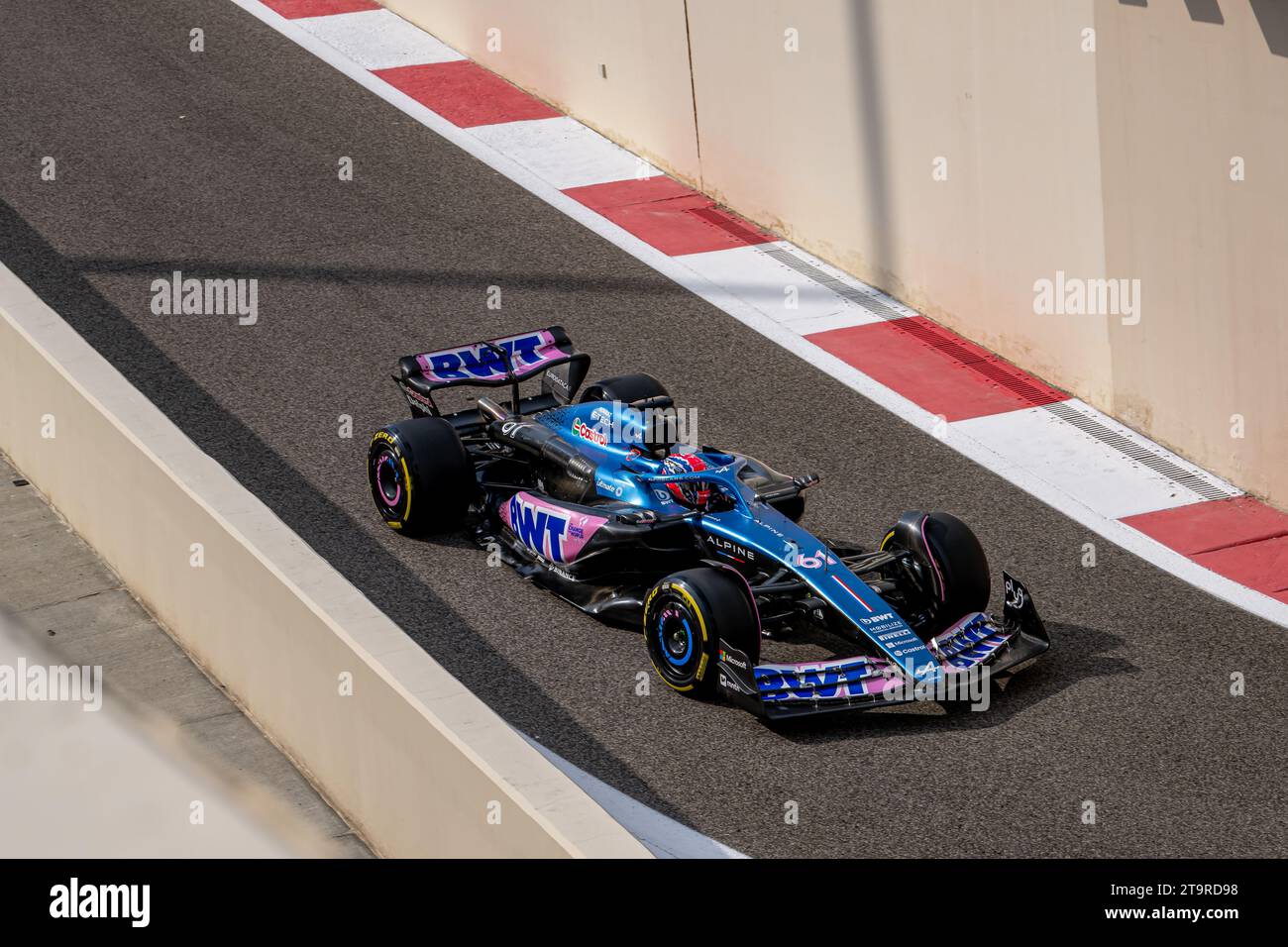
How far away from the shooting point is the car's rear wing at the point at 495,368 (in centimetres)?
975

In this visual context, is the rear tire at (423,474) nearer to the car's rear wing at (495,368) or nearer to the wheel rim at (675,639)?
the car's rear wing at (495,368)

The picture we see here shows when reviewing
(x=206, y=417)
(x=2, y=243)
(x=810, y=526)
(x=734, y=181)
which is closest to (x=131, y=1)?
(x=2, y=243)

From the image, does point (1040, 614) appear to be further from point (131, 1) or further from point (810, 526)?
point (131, 1)

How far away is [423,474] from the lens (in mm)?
9250

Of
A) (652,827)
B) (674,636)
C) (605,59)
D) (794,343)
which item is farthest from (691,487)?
(605,59)

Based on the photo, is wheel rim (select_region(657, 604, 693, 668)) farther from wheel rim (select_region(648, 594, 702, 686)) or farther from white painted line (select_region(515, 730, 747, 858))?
white painted line (select_region(515, 730, 747, 858))

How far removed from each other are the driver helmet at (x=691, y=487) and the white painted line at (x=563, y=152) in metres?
6.47

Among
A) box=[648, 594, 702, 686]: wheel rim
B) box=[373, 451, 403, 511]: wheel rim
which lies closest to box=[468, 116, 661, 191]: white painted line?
box=[373, 451, 403, 511]: wheel rim

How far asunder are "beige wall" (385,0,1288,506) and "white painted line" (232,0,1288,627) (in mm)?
930

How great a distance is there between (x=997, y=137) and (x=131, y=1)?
10.7 metres

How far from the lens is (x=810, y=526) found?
973cm

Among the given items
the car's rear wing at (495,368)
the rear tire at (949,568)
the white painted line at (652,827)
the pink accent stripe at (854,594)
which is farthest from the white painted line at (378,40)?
the white painted line at (652,827)

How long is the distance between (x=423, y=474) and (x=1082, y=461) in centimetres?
399

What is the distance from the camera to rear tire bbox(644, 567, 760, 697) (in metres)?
7.67
